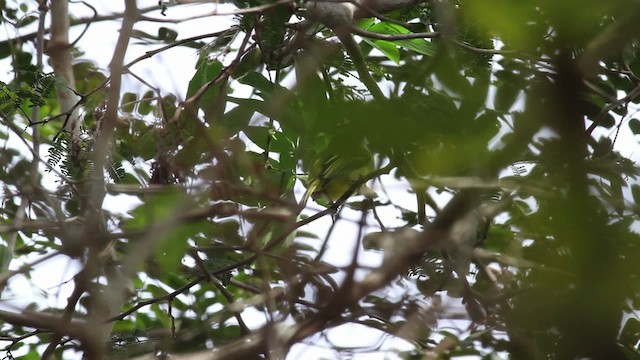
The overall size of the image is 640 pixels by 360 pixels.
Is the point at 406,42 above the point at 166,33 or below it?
below

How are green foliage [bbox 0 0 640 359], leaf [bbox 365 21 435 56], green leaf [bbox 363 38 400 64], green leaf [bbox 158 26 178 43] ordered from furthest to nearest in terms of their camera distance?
green leaf [bbox 158 26 178 43]
green leaf [bbox 363 38 400 64]
leaf [bbox 365 21 435 56]
green foliage [bbox 0 0 640 359]

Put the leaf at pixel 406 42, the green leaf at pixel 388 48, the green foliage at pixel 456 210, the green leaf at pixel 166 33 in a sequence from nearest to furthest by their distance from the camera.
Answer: the green foliage at pixel 456 210, the leaf at pixel 406 42, the green leaf at pixel 388 48, the green leaf at pixel 166 33

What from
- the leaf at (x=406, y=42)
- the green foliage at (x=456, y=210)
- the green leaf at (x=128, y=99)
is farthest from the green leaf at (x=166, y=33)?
the green foliage at (x=456, y=210)

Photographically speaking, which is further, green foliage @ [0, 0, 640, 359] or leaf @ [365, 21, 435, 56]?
leaf @ [365, 21, 435, 56]

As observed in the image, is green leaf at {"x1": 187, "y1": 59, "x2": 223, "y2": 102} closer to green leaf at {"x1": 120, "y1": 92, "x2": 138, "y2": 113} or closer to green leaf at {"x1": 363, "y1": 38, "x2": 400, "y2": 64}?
green leaf at {"x1": 120, "y1": 92, "x2": 138, "y2": 113}

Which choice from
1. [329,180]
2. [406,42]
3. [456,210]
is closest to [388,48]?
[406,42]

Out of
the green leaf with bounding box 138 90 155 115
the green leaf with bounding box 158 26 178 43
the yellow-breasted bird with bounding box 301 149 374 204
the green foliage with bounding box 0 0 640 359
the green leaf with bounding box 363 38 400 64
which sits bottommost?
the green foliage with bounding box 0 0 640 359

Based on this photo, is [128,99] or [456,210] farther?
[128,99]

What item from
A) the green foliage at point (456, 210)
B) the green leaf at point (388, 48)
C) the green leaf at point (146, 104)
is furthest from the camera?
the green leaf at point (388, 48)

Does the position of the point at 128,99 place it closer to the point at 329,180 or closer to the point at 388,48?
the point at 329,180

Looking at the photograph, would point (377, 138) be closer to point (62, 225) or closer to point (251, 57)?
point (62, 225)

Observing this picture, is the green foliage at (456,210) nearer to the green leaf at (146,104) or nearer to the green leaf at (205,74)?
the green leaf at (146,104)

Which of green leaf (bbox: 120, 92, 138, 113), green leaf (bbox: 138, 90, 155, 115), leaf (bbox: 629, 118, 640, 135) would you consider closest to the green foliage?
green leaf (bbox: 138, 90, 155, 115)

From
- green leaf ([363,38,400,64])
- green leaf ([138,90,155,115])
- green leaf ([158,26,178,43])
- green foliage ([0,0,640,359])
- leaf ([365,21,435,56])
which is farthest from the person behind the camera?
green leaf ([158,26,178,43])
